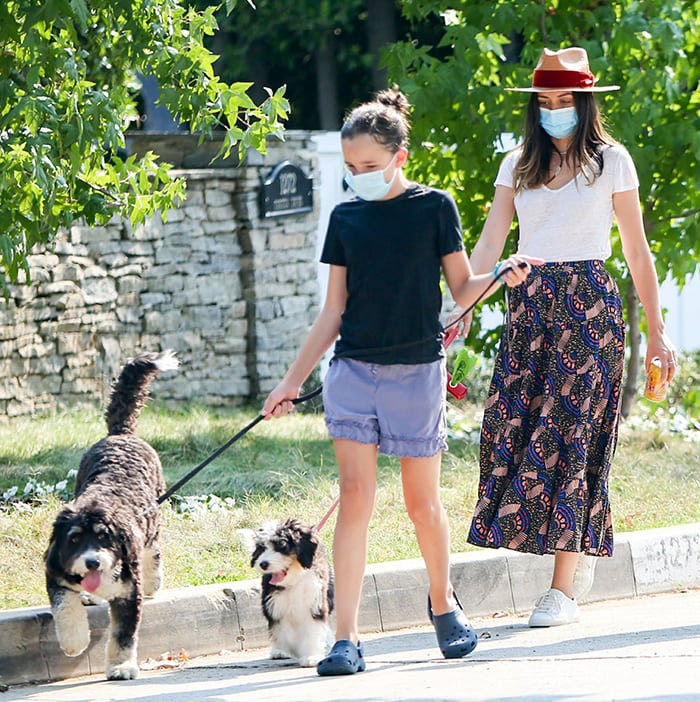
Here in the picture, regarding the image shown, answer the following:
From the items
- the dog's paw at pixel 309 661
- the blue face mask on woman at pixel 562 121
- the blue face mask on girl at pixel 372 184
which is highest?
the blue face mask on woman at pixel 562 121

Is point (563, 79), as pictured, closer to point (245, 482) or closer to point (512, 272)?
point (512, 272)

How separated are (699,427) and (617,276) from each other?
1.53 meters

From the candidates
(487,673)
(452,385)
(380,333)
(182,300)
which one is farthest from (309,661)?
(182,300)

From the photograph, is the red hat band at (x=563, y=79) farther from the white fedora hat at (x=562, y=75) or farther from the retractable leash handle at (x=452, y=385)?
the retractable leash handle at (x=452, y=385)

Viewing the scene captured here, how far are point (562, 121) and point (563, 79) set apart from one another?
6.2 inches

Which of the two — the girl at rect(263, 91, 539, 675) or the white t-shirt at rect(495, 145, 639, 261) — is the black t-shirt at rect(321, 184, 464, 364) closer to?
the girl at rect(263, 91, 539, 675)

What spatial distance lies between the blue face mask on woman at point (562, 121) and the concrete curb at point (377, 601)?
1855mm

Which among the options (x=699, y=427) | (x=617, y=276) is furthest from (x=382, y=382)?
(x=699, y=427)

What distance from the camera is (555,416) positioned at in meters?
5.45

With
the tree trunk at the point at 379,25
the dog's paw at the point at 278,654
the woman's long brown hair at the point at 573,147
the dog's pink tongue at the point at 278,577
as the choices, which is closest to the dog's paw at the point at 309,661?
the dog's paw at the point at 278,654

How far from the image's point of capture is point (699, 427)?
35.5 feet

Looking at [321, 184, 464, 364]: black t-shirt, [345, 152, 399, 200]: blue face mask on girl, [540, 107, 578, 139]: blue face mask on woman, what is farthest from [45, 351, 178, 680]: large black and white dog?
[540, 107, 578, 139]: blue face mask on woman

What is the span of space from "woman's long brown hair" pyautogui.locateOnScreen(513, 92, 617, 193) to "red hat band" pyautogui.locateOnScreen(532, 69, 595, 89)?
0.04m

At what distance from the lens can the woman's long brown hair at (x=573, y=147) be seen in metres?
5.37
